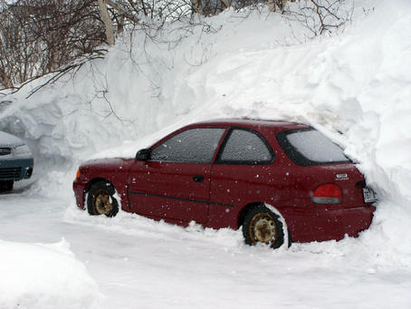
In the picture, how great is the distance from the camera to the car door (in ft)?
22.3

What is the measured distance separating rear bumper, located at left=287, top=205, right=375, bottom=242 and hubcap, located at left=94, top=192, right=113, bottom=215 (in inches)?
117

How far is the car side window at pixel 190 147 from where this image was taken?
689 cm

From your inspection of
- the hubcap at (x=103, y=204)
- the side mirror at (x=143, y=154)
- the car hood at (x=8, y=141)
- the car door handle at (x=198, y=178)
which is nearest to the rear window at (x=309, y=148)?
the car door handle at (x=198, y=178)

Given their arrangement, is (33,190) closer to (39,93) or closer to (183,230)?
(39,93)

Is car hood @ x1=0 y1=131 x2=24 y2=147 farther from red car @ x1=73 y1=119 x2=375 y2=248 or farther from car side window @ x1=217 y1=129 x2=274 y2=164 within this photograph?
car side window @ x1=217 y1=129 x2=274 y2=164

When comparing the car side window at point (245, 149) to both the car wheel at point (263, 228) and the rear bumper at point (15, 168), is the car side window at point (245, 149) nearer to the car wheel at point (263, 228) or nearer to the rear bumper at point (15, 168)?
the car wheel at point (263, 228)

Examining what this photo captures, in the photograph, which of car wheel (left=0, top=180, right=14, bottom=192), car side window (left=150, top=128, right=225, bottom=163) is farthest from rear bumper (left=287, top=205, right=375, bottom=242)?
car wheel (left=0, top=180, right=14, bottom=192)

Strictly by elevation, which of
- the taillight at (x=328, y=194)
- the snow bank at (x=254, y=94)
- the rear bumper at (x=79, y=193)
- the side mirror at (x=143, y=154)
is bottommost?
the rear bumper at (x=79, y=193)

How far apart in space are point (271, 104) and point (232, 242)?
7.14 ft

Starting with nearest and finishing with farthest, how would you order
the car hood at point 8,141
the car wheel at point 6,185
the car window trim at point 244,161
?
the car window trim at point 244,161, the car hood at point 8,141, the car wheel at point 6,185

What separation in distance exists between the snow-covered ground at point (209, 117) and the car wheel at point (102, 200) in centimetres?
15

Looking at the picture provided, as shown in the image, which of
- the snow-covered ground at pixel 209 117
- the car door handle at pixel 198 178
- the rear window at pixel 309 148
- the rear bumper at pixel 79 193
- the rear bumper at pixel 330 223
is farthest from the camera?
the rear bumper at pixel 79 193

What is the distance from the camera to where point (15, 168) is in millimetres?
11273

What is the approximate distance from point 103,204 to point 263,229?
2.74 meters
